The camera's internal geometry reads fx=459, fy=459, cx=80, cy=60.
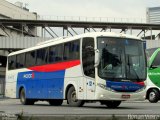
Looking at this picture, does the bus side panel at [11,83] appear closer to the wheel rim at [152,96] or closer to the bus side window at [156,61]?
the wheel rim at [152,96]

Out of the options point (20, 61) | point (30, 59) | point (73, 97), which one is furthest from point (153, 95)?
point (73, 97)

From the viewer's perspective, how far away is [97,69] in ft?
61.6

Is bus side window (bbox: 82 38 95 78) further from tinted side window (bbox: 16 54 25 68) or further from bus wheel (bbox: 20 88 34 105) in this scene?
tinted side window (bbox: 16 54 25 68)

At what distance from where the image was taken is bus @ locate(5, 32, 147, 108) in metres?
18.8

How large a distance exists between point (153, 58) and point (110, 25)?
40.0m

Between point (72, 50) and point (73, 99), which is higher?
point (72, 50)

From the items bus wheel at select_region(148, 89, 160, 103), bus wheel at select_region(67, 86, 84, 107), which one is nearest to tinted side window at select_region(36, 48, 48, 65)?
bus wheel at select_region(67, 86, 84, 107)

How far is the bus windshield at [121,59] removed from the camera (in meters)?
18.9

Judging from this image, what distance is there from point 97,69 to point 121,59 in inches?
47.2

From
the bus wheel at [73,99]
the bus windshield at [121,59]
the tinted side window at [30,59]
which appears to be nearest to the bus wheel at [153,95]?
the tinted side window at [30,59]

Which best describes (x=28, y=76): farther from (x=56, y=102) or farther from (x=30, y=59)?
(x=56, y=102)

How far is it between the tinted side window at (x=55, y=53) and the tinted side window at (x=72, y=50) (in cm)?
48

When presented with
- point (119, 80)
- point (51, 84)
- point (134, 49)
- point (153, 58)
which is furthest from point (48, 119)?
point (153, 58)

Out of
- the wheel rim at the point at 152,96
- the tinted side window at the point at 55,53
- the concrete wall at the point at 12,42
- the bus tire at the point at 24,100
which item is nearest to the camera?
the tinted side window at the point at 55,53
